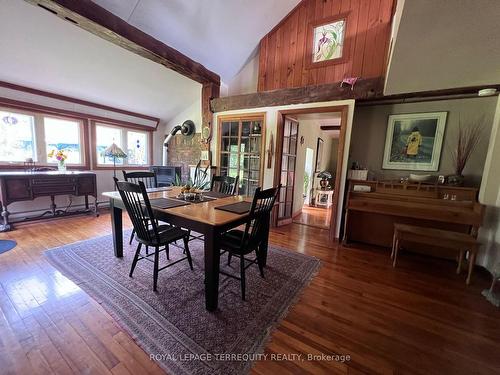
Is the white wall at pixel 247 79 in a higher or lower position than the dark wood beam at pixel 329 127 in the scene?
higher

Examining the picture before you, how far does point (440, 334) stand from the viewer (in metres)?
1.57

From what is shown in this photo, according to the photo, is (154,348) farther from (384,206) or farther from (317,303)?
(384,206)

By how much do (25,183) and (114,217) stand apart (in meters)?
2.09

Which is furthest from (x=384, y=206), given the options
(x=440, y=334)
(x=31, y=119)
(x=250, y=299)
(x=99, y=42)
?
(x=31, y=119)

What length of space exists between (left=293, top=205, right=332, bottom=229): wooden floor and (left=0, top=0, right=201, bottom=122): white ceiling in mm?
3652

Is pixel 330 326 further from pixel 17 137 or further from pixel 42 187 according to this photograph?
pixel 17 137

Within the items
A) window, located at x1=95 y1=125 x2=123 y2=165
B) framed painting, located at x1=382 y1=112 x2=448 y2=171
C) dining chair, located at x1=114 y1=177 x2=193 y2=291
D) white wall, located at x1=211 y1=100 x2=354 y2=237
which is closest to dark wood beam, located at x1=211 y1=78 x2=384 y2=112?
white wall, located at x1=211 y1=100 x2=354 y2=237

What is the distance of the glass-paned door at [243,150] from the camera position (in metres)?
3.90

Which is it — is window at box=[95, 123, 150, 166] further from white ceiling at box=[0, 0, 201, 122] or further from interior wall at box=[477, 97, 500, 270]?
interior wall at box=[477, 97, 500, 270]

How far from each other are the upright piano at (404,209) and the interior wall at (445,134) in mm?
317

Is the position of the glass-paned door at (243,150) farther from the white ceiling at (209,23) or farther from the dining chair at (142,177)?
the dining chair at (142,177)

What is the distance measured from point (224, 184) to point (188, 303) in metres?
1.66

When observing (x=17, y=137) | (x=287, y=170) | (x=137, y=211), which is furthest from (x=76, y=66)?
(x=287, y=170)

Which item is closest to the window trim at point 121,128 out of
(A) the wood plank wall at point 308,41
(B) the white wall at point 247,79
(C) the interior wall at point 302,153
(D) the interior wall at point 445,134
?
(B) the white wall at point 247,79
